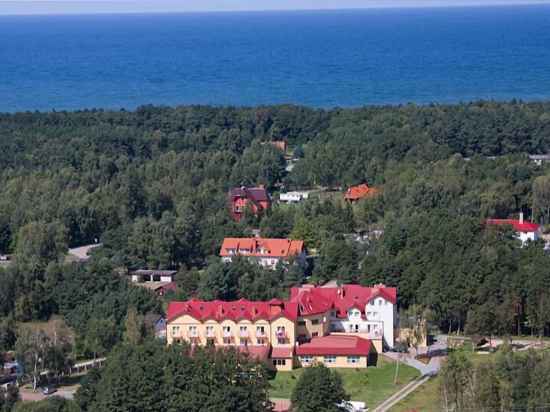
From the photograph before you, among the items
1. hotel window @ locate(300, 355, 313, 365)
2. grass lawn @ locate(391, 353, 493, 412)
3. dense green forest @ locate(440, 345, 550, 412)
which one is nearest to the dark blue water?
hotel window @ locate(300, 355, 313, 365)

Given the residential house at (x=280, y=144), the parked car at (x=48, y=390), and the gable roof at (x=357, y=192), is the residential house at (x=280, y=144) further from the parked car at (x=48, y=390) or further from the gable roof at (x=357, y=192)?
the parked car at (x=48, y=390)

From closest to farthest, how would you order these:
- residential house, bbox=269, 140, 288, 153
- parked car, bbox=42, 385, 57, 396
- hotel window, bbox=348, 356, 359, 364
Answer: parked car, bbox=42, 385, 57, 396 < hotel window, bbox=348, 356, 359, 364 < residential house, bbox=269, 140, 288, 153

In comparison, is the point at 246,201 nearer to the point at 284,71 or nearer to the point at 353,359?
the point at 353,359

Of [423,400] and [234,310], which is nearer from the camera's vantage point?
[423,400]

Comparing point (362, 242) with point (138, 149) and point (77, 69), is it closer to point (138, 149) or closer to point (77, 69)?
point (138, 149)

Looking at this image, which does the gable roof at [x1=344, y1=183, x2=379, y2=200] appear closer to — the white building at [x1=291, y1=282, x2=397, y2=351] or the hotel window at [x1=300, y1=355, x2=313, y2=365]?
the white building at [x1=291, y1=282, x2=397, y2=351]

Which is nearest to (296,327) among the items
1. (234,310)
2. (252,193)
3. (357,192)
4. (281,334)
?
(281,334)

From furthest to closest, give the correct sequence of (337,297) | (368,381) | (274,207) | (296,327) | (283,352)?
(274,207) < (337,297) < (296,327) < (283,352) < (368,381)
